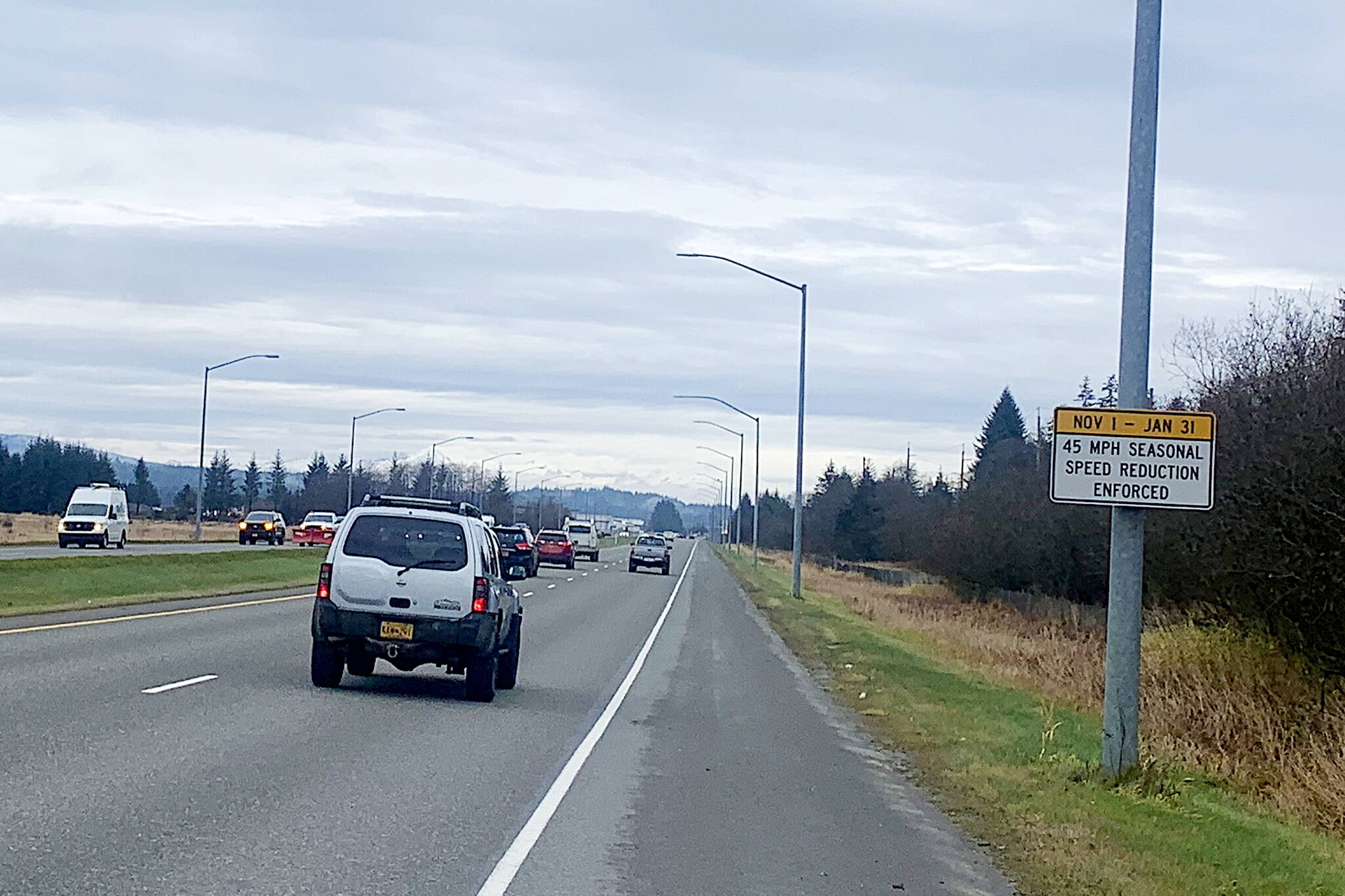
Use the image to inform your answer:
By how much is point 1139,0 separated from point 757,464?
69.2m

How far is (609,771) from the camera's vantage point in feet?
42.6

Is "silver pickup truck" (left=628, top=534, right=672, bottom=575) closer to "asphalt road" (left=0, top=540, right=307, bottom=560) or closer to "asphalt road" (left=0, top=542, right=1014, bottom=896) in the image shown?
"asphalt road" (left=0, top=540, right=307, bottom=560)

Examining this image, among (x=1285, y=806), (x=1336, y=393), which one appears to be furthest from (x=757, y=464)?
(x=1285, y=806)

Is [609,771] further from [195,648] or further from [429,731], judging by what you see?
[195,648]

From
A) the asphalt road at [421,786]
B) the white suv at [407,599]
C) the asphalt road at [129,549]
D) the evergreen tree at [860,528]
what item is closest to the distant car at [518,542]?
the asphalt road at [129,549]

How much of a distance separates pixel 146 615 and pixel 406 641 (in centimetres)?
1140

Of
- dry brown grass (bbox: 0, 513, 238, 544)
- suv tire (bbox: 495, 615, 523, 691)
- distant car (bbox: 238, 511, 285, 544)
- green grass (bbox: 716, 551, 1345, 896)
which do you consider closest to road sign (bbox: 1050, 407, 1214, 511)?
green grass (bbox: 716, 551, 1345, 896)

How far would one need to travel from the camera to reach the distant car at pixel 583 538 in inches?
3189

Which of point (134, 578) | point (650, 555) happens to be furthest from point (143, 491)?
point (134, 578)

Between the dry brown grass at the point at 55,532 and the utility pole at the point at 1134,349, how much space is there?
5344 centimetres

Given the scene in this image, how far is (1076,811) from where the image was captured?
11516 millimetres

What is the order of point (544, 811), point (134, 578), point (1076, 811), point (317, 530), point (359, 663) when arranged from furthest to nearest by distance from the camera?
1. point (317, 530)
2. point (134, 578)
3. point (359, 663)
4. point (1076, 811)
5. point (544, 811)

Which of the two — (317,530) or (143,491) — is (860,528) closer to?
(317,530)

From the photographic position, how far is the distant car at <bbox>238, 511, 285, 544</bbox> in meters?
72.8
